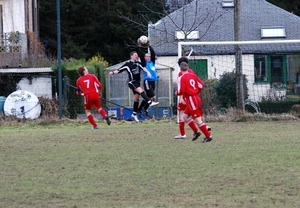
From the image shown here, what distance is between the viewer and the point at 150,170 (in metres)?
11.2

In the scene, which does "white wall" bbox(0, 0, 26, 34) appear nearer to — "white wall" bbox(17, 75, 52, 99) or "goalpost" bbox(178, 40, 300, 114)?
"white wall" bbox(17, 75, 52, 99)

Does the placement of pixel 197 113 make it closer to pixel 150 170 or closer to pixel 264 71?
pixel 150 170

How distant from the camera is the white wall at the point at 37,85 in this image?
2964cm

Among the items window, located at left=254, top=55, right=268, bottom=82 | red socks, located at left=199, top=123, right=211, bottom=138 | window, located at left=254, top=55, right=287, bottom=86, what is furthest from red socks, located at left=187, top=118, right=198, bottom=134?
window, located at left=254, top=55, right=268, bottom=82

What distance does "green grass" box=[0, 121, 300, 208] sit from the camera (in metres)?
8.88

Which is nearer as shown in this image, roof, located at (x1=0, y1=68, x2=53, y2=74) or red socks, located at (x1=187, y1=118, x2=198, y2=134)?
red socks, located at (x1=187, y1=118, x2=198, y2=134)

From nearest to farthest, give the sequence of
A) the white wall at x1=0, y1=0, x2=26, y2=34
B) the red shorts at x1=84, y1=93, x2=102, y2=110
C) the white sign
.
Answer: the red shorts at x1=84, y1=93, x2=102, y2=110
the white sign
the white wall at x1=0, y1=0, x2=26, y2=34

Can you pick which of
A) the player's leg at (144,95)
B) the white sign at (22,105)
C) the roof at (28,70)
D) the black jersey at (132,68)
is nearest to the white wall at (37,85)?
the roof at (28,70)

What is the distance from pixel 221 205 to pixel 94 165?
386 cm

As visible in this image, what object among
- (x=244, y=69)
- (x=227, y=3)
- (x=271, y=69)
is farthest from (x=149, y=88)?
(x=227, y=3)

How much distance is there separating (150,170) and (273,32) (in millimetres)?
36114

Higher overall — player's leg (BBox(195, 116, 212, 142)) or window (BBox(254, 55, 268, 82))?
window (BBox(254, 55, 268, 82))

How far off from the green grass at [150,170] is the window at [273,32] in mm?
28760

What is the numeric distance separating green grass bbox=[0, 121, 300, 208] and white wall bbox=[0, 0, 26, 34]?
19969 millimetres
